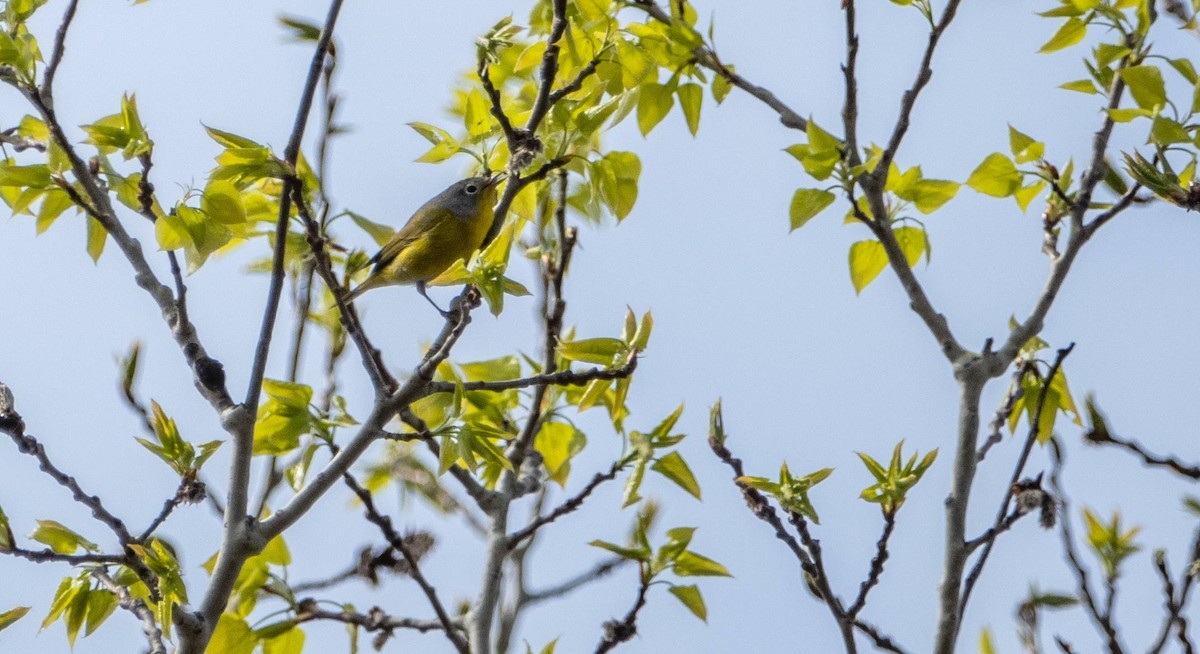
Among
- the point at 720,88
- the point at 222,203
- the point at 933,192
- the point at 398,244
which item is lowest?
the point at 222,203

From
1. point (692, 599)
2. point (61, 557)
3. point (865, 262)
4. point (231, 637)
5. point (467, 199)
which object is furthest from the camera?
point (467, 199)

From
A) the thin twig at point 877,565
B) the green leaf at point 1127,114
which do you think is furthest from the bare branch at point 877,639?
the green leaf at point 1127,114

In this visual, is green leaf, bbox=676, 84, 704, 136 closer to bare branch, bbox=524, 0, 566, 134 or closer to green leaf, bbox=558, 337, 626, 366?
bare branch, bbox=524, 0, 566, 134

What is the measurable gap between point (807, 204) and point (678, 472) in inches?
34.8

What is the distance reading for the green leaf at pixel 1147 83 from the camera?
9.36 ft

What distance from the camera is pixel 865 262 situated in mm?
3727

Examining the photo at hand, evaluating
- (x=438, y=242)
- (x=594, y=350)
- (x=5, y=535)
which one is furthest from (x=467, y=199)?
(x=5, y=535)

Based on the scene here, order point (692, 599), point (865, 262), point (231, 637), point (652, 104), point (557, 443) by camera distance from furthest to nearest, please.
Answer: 1. point (557, 443)
2. point (865, 262)
3. point (692, 599)
4. point (652, 104)
5. point (231, 637)

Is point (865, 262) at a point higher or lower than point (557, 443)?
higher

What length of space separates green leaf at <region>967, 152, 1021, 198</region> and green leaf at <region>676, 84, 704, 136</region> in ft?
2.95

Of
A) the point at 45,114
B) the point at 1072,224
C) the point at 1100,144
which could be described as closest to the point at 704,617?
the point at 1072,224

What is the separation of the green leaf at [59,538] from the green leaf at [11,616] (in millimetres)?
179

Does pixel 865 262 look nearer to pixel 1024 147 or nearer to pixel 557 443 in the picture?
pixel 1024 147

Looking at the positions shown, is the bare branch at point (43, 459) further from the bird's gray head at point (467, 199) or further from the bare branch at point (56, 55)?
the bird's gray head at point (467, 199)
